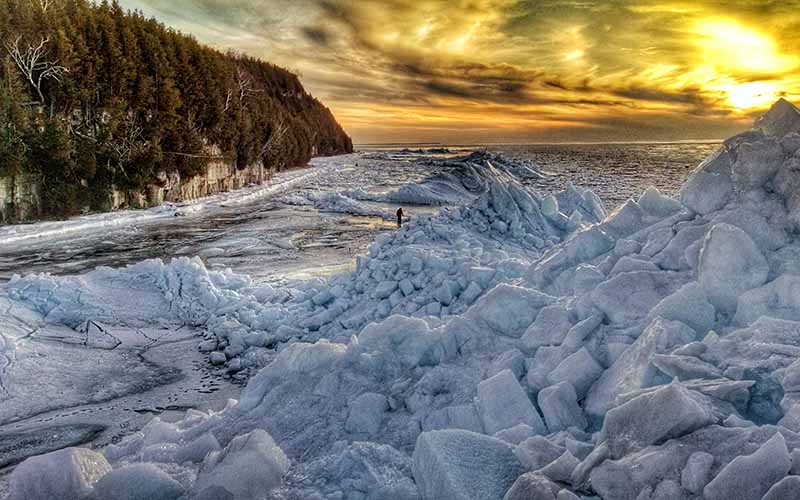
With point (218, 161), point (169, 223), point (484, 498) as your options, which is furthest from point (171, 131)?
point (484, 498)

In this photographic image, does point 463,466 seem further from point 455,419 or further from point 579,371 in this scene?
point 579,371

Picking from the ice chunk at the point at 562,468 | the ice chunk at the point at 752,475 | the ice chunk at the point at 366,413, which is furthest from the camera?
the ice chunk at the point at 366,413

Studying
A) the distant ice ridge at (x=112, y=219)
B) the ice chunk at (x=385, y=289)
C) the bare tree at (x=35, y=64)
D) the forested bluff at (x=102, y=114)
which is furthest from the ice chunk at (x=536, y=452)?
the bare tree at (x=35, y=64)

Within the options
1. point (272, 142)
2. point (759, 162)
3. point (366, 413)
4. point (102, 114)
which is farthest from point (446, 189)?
point (366, 413)

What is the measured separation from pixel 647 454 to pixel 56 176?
27192 millimetres

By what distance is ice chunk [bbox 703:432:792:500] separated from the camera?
2.12 m

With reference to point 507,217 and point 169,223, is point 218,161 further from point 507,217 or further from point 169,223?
point 507,217

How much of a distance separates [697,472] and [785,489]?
0.31m

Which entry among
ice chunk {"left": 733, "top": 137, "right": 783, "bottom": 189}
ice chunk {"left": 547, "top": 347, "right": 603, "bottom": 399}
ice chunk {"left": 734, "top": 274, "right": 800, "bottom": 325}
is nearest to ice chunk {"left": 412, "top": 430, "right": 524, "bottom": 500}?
ice chunk {"left": 547, "top": 347, "right": 603, "bottom": 399}

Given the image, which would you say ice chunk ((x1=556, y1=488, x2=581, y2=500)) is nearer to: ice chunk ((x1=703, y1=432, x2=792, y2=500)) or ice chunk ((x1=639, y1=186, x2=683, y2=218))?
ice chunk ((x1=703, y1=432, x2=792, y2=500))

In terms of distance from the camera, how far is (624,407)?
2684 millimetres

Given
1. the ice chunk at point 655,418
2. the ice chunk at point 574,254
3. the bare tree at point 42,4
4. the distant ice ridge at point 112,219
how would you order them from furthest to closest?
the bare tree at point 42,4, the distant ice ridge at point 112,219, the ice chunk at point 574,254, the ice chunk at point 655,418

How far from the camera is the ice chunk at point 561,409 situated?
10.6 ft

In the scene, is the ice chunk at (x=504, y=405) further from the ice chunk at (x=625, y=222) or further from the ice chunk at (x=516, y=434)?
the ice chunk at (x=625, y=222)
